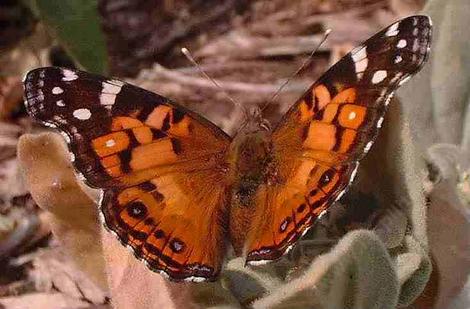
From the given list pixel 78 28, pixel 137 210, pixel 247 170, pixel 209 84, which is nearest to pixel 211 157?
pixel 247 170

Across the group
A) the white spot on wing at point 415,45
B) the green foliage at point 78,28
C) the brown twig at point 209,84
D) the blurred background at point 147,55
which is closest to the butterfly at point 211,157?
the white spot on wing at point 415,45

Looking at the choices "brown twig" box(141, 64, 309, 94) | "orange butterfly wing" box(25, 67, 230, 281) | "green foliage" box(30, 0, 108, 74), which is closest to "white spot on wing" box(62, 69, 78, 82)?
"orange butterfly wing" box(25, 67, 230, 281)

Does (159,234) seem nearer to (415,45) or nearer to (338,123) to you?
(338,123)

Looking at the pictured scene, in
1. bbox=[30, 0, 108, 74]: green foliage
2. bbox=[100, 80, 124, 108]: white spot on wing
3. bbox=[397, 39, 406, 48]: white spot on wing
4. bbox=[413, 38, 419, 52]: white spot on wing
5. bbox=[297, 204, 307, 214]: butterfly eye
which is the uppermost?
bbox=[413, 38, 419, 52]: white spot on wing

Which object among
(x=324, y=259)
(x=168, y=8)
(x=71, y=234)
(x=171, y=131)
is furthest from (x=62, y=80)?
(x=168, y=8)

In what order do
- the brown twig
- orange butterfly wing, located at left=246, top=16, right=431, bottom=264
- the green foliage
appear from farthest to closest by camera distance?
the brown twig, the green foliage, orange butterfly wing, located at left=246, top=16, right=431, bottom=264

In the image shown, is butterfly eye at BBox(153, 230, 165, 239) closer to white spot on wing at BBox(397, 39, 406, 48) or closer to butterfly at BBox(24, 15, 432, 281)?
butterfly at BBox(24, 15, 432, 281)

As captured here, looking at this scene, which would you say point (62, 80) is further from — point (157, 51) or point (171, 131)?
point (157, 51)

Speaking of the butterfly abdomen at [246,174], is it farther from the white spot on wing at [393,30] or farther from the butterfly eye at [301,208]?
the white spot on wing at [393,30]
